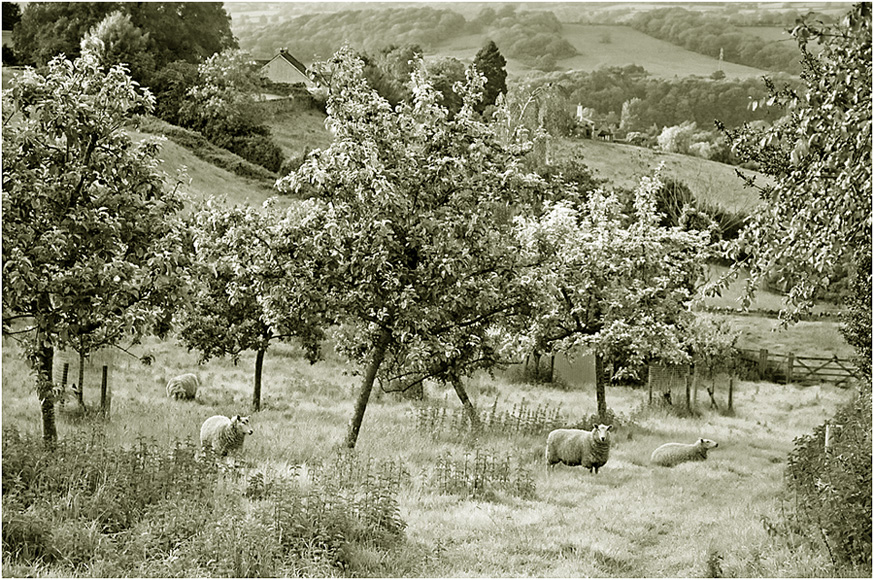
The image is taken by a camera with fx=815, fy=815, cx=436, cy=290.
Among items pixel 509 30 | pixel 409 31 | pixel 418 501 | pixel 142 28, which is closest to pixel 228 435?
pixel 418 501

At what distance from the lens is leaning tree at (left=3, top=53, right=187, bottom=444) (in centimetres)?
1239

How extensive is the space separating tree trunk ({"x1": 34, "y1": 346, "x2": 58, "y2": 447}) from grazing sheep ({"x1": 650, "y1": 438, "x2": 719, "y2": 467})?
48.4ft

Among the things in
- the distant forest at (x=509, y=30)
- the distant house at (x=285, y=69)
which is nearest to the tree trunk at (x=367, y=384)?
the distant forest at (x=509, y=30)

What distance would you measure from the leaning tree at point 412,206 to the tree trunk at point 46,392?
18.1ft

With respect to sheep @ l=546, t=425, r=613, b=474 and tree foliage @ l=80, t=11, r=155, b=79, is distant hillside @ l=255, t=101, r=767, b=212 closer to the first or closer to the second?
tree foliage @ l=80, t=11, r=155, b=79

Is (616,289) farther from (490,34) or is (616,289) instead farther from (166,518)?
(490,34)

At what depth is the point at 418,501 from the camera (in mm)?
14680

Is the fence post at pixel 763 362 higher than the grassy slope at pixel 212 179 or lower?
lower

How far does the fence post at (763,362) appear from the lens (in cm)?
4794

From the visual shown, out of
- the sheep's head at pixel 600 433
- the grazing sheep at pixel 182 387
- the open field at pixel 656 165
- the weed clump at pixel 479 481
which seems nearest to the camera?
the weed clump at pixel 479 481

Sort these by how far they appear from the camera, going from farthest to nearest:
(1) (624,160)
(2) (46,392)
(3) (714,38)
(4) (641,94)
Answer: (1) (624,160), (4) (641,94), (3) (714,38), (2) (46,392)

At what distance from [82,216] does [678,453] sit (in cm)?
1602

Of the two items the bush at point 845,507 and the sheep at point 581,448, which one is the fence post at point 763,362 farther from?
the bush at point 845,507

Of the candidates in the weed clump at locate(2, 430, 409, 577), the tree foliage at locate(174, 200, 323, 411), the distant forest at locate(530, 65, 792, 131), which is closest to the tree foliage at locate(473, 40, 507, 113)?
the distant forest at locate(530, 65, 792, 131)
